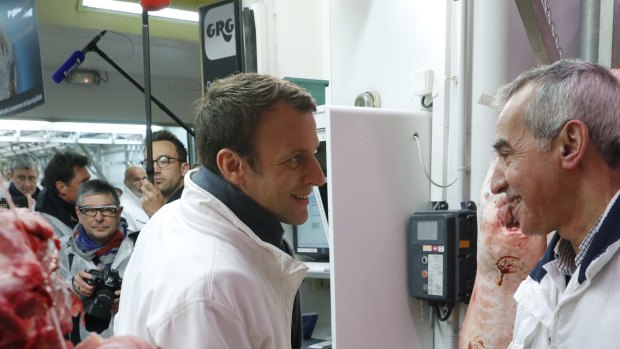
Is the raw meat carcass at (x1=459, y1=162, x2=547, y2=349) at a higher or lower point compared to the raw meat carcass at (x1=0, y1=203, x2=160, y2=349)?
lower

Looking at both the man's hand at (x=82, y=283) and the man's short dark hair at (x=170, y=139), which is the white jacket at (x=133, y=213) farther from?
the man's hand at (x=82, y=283)

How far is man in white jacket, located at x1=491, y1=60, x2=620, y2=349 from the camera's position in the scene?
3.62 ft

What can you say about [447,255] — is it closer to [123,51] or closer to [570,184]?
[570,184]

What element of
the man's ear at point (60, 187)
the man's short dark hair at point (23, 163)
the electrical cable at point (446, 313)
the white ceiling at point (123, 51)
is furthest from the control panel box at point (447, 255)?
the white ceiling at point (123, 51)

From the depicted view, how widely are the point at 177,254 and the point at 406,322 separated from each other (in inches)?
62.1

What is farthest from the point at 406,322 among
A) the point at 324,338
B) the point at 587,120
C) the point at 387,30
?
the point at 587,120

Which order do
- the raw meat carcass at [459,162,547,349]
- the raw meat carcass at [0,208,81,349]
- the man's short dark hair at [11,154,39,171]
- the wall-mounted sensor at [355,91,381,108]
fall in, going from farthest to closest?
the wall-mounted sensor at [355,91,381,108]
the raw meat carcass at [459,162,547,349]
the man's short dark hair at [11,154,39,171]
the raw meat carcass at [0,208,81,349]

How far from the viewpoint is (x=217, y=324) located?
98 centimetres

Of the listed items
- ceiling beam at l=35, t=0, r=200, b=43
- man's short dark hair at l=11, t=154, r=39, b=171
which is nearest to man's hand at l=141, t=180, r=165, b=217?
man's short dark hair at l=11, t=154, r=39, b=171

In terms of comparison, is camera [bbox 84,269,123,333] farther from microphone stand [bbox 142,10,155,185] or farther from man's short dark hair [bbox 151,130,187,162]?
man's short dark hair [bbox 151,130,187,162]

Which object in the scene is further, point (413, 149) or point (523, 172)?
point (413, 149)

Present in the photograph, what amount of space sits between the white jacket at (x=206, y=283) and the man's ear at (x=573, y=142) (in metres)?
0.58

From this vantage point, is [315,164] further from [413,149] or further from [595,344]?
[413,149]

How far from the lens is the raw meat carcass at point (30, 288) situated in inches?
10.9
